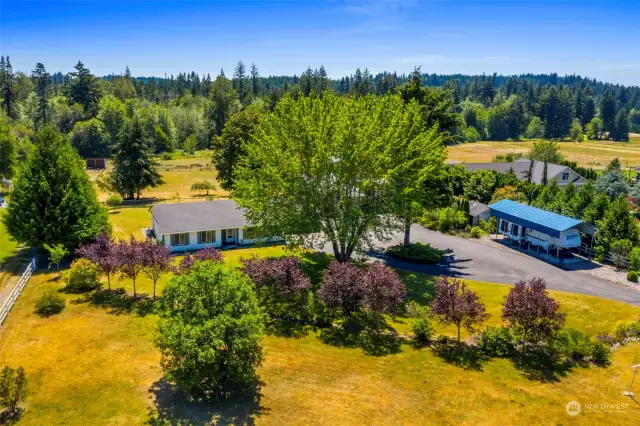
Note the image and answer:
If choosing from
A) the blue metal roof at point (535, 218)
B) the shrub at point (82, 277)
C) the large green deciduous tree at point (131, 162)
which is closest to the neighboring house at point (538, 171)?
the blue metal roof at point (535, 218)

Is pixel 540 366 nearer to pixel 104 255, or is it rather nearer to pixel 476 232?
pixel 476 232

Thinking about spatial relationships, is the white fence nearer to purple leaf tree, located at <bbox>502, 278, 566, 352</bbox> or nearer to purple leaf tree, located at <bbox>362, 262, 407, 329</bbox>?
purple leaf tree, located at <bbox>362, 262, 407, 329</bbox>

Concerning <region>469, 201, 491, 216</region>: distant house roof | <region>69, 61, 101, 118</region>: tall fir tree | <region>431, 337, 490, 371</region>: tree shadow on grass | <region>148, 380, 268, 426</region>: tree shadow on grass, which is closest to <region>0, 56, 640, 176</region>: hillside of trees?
<region>69, 61, 101, 118</region>: tall fir tree

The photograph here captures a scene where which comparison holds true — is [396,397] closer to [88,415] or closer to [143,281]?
[88,415]

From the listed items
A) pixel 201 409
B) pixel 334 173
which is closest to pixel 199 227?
pixel 334 173

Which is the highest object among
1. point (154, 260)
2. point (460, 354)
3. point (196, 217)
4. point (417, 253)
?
point (196, 217)

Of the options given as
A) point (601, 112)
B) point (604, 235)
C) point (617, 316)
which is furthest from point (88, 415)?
point (601, 112)
